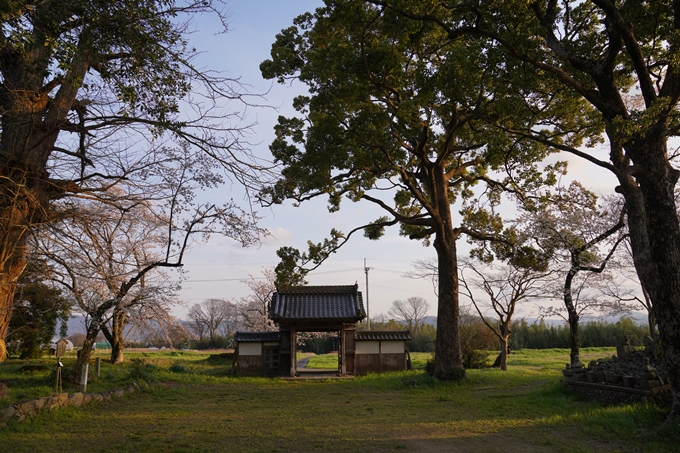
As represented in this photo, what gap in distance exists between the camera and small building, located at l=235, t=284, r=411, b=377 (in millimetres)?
15688

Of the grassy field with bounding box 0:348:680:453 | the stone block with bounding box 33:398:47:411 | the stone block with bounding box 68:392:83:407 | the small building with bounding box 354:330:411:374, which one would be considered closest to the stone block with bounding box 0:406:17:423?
the grassy field with bounding box 0:348:680:453

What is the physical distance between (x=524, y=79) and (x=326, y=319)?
10.6 metres

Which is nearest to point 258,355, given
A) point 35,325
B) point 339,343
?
point 339,343

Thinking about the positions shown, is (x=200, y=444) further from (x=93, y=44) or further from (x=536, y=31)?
(x=536, y=31)

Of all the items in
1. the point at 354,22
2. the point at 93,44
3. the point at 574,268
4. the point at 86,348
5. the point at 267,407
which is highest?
the point at 354,22

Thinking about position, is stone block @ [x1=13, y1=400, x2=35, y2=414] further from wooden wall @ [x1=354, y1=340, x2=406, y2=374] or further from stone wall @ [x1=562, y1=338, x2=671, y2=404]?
wooden wall @ [x1=354, y1=340, x2=406, y2=374]

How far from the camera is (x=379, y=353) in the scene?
16.1 m

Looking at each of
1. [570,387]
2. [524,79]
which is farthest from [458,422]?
[524,79]

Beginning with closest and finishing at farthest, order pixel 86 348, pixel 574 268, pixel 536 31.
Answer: pixel 536 31 → pixel 86 348 → pixel 574 268

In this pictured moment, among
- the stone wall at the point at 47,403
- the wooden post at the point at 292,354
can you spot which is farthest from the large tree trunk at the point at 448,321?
the stone wall at the point at 47,403

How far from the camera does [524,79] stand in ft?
23.4

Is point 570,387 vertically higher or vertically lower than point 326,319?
lower

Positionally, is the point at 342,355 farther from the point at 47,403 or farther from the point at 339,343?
the point at 47,403

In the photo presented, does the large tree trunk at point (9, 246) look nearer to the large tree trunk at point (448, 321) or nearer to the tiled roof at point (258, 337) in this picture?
the large tree trunk at point (448, 321)
